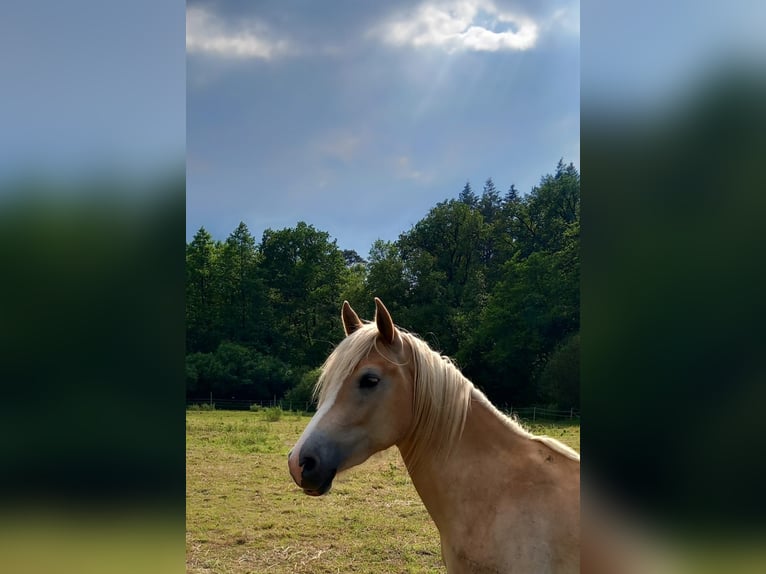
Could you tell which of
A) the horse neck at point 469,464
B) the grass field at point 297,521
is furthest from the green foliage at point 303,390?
the horse neck at point 469,464

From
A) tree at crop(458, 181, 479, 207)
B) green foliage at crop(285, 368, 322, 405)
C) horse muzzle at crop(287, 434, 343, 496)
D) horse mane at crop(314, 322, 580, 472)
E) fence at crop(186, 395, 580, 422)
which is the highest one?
tree at crop(458, 181, 479, 207)

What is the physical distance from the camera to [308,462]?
6.09 feet

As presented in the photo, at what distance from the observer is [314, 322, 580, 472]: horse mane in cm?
197

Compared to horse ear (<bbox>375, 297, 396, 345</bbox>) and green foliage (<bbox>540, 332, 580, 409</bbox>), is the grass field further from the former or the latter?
horse ear (<bbox>375, 297, 396, 345</bbox>)

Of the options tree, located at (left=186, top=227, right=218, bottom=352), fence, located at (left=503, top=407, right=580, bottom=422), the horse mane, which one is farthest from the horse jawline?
tree, located at (left=186, top=227, right=218, bottom=352)

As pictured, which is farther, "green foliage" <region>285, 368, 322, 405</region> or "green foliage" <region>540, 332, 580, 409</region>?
"green foliage" <region>285, 368, 322, 405</region>

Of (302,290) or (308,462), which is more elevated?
(302,290)

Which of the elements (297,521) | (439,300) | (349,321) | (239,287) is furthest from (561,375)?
(239,287)

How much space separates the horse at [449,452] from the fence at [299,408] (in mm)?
→ 5198

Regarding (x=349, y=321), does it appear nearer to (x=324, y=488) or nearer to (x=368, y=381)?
(x=368, y=381)

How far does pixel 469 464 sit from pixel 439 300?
17.7 ft
